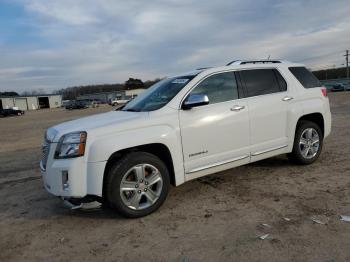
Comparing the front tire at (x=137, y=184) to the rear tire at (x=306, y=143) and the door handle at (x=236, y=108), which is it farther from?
the rear tire at (x=306, y=143)

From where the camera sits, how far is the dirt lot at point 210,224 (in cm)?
377

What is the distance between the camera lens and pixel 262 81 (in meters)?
6.18

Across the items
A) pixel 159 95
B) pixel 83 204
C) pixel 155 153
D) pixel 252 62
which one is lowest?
pixel 83 204

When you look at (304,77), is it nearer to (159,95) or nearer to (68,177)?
(159,95)

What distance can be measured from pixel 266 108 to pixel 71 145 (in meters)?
3.04

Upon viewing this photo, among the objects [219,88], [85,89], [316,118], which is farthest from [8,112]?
[85,89]

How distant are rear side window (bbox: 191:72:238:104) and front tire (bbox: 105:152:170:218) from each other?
126 centimetres

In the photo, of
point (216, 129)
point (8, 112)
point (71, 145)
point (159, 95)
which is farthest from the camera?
point (8, 112)

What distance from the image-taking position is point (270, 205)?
4871mm

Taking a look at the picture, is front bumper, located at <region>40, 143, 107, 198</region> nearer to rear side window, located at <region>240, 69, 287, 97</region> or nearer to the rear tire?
rear side window, located at <region>240, 69, 287, 97</region>

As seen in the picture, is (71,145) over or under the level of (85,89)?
under

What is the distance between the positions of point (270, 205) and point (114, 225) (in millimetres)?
1969

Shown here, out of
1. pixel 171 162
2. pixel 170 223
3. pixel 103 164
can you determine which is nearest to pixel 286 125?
pixel 171 162

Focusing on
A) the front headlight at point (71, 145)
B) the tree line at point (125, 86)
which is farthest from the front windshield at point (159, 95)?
the tree line at point (125, 86)
